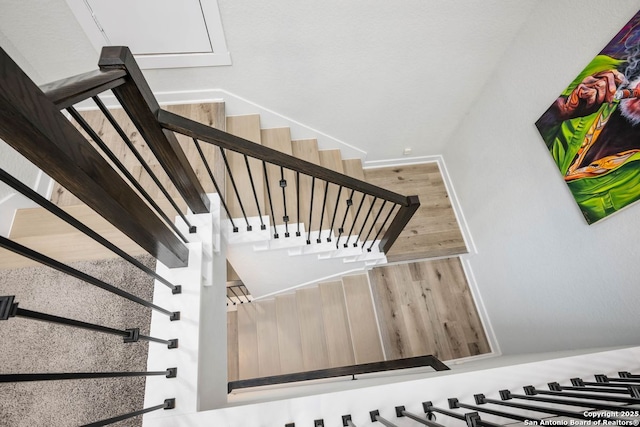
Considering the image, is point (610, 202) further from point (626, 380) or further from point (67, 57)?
point (67, 57)

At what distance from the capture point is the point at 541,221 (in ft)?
7.38

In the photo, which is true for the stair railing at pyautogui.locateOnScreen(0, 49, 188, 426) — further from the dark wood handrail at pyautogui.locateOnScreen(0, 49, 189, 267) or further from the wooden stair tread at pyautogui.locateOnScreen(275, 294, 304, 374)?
the wooden stair tread at pyautogui.locateOnScreen(275, 294, 304, 374)

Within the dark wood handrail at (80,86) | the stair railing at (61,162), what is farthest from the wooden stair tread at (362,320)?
the dark wood handrail at (80,86)

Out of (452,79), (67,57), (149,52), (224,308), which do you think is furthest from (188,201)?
(452,79)

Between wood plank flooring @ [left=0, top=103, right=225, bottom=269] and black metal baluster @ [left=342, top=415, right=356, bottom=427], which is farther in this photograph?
wood plank flooring @ [left=0, top=103, right=225, bottom=269]

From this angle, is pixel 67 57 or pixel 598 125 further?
pixel 67 57

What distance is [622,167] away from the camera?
5.31 feet

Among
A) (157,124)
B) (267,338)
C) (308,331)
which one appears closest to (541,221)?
(308,331)

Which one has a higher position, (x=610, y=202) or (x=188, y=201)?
(x=188, y=201)

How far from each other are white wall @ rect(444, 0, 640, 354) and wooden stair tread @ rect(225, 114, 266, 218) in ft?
7.09

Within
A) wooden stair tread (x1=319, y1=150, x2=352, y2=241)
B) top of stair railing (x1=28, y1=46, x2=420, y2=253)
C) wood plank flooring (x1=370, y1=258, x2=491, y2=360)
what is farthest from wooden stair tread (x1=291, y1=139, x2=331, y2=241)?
wood plank flooring (x1=370, y1=258, x2=491, y2=360)

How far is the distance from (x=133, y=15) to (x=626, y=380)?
3588mm

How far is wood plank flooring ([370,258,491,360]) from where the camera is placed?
116 inches

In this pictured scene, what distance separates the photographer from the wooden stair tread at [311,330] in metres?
3.06
